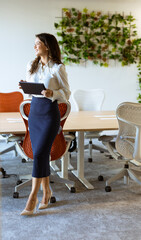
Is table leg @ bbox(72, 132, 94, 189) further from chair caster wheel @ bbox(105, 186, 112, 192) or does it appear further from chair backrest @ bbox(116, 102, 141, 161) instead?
chair backrest @ bbox(116, 102, 141, 161)

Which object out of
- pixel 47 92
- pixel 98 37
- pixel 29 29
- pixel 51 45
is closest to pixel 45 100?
pixel 47 92

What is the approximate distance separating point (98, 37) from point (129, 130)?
332cm

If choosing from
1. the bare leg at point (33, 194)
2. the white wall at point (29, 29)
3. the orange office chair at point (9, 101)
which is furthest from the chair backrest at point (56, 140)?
the white wall at point (29, 29)

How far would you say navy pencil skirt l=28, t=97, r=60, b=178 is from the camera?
2.49 m

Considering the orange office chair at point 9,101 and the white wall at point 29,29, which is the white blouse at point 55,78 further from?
the white wall at point 29,29

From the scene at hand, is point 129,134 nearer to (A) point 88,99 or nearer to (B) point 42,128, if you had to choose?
(B) point 42,128

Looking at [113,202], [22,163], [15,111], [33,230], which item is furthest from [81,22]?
[33,230]

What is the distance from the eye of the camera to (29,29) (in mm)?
5566

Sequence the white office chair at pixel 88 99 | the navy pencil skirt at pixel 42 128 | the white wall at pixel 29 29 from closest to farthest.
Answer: the navy pencil skirt at pixel 42 128, the white office chair at pixel 88 99, the white wall at pixel 29 29

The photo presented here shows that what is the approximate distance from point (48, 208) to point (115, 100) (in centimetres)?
380

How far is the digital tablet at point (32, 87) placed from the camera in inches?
90.7

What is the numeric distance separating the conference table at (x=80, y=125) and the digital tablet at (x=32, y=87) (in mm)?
555

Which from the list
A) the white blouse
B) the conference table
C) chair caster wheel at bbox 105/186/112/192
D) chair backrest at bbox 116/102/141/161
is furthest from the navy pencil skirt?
chair caster wheel at bbox 105/186/112/192

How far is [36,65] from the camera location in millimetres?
2570
